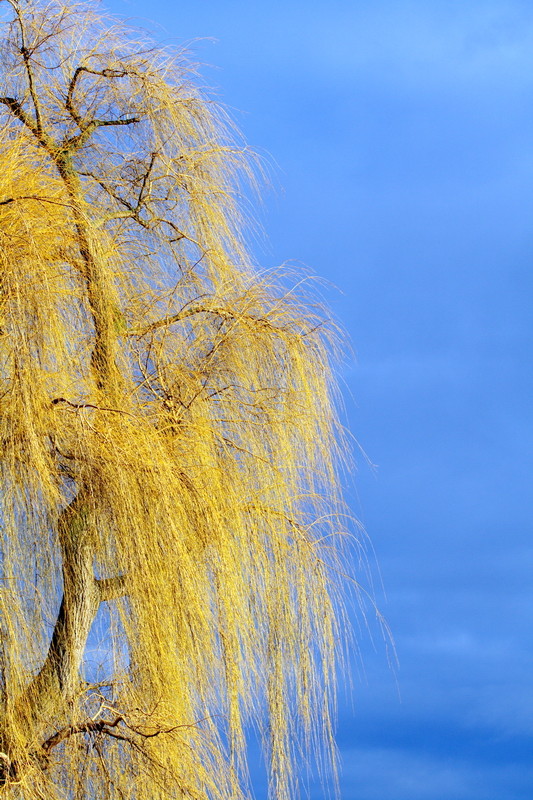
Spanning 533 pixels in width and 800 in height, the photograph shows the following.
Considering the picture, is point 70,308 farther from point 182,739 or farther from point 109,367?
point 182,739

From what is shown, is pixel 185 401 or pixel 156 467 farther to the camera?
pixel 185 401

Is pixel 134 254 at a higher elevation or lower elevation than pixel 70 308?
higher

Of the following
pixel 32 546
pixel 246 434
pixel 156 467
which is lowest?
pixel 32 546

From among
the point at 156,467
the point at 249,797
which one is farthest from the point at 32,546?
the point at 249,797

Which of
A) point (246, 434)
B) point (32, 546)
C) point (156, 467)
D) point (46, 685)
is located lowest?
point (46, 685)

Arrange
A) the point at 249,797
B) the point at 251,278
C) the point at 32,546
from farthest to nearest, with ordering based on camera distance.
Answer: the point at 251,278 < the point at 249,797 < the point at 32,546

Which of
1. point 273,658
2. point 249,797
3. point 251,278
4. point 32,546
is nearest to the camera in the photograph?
point 32,546

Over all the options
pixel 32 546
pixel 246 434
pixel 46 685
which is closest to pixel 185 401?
pixel 246 434

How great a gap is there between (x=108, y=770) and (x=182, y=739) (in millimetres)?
278

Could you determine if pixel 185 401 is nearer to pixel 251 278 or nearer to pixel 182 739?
pixel 251 278

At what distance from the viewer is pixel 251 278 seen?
4590mm

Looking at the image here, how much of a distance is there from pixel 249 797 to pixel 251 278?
6.83ft

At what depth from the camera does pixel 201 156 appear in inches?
186

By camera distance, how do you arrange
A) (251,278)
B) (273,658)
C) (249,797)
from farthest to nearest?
(251,278)
(273,658)
(249,797)
